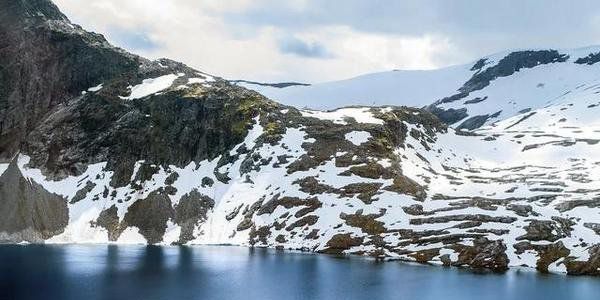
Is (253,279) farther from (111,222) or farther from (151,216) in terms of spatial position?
(111,222)

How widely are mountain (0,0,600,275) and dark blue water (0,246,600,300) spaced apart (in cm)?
1351

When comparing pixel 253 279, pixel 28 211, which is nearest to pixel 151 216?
pixel 28 211

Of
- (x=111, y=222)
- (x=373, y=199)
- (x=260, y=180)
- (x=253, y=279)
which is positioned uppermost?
(x=260, y=180)

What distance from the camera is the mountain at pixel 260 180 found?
123562 millimetres

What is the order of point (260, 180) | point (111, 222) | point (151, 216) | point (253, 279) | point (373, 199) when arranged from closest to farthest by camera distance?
point (253, 279)
point (373, 199)
point (151, 216)
point (111, 222)
point (260, 180)

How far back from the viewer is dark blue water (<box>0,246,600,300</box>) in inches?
3233

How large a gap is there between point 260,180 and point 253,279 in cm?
6966

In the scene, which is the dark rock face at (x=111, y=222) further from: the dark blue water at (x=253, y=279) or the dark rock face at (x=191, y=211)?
the dark blue water at (x=253, y=279)

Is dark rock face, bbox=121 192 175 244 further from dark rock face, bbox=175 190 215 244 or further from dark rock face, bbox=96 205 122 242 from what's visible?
dark rock face, bbox=175 190 215 244

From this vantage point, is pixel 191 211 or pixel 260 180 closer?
pixel 191 211

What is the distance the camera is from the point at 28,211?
158000 mm

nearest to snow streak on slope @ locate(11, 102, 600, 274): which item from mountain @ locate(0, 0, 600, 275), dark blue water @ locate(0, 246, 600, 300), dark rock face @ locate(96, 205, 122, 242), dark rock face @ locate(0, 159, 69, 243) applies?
mountain @ locate(0, 0, 600, 275)

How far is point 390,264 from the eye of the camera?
374ft

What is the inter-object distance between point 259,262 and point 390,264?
73.0 feet
